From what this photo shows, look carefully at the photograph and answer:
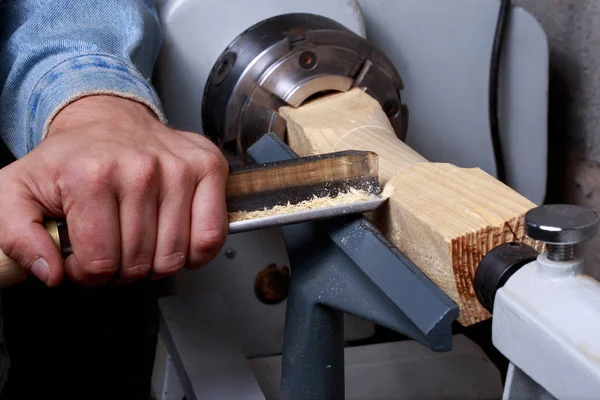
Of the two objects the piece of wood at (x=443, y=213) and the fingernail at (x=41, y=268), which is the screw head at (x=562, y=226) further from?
the fingernail at (x=41, y=268)

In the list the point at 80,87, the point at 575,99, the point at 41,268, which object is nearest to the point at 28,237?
the point at 41,268

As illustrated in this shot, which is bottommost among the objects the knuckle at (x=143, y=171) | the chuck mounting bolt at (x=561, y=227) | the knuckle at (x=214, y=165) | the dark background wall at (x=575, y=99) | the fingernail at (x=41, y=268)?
the dark background wall at (x=575, y=99)

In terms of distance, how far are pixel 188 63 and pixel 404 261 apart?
37cm

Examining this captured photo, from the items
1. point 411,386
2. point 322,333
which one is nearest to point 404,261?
point 322,333

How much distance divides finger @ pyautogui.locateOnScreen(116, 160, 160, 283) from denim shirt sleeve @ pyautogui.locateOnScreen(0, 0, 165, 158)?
13 centimetres

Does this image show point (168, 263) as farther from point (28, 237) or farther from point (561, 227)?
point (561, 227)

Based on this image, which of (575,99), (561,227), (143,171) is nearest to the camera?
(561,227)

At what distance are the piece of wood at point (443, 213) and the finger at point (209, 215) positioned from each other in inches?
4.3

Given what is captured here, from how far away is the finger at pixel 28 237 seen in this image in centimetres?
40

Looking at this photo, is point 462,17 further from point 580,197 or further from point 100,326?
point 100,326

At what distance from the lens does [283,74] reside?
0.62 metres

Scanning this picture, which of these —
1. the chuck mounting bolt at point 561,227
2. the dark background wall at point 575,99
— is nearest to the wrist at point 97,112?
the chuck mounting bolt at point 561,227

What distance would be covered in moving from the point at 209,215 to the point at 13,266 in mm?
120

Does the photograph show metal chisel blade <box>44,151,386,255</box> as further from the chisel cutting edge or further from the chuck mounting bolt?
the chuck mounting bolt
